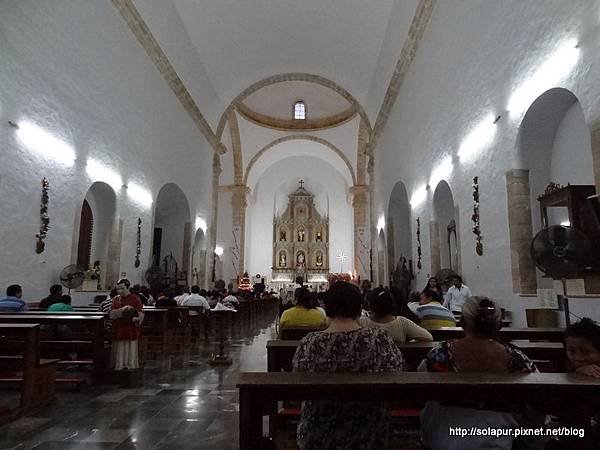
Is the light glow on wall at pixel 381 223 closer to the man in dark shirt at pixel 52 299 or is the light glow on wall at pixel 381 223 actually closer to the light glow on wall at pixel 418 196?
the light glow on wall at pixel 418 196

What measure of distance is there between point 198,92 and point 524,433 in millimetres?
15437

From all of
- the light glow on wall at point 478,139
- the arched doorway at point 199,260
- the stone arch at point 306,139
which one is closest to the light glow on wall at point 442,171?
the light glow on wall at point 478,139

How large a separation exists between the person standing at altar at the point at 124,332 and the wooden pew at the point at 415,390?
12.8 feet

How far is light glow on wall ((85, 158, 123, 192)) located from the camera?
915 cm

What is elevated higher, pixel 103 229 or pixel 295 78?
pixel 295 78

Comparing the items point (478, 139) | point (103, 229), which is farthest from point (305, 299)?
point (103, 229)

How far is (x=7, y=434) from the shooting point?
3.34 meters

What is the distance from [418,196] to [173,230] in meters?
9.09

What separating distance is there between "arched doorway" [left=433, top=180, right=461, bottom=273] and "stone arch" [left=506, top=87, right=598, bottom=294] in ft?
11.8

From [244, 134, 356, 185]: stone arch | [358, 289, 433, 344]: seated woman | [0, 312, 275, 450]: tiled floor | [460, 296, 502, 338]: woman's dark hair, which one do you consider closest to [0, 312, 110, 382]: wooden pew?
[0, 312, 275, 450]: tiled floor

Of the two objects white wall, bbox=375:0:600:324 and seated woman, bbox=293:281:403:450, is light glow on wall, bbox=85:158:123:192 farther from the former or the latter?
seated woman, bbox=293:281:403:450

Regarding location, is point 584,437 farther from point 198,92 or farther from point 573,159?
point 198,92

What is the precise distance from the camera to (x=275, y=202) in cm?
A: 2891

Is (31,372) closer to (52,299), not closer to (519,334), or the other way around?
(52,299)
